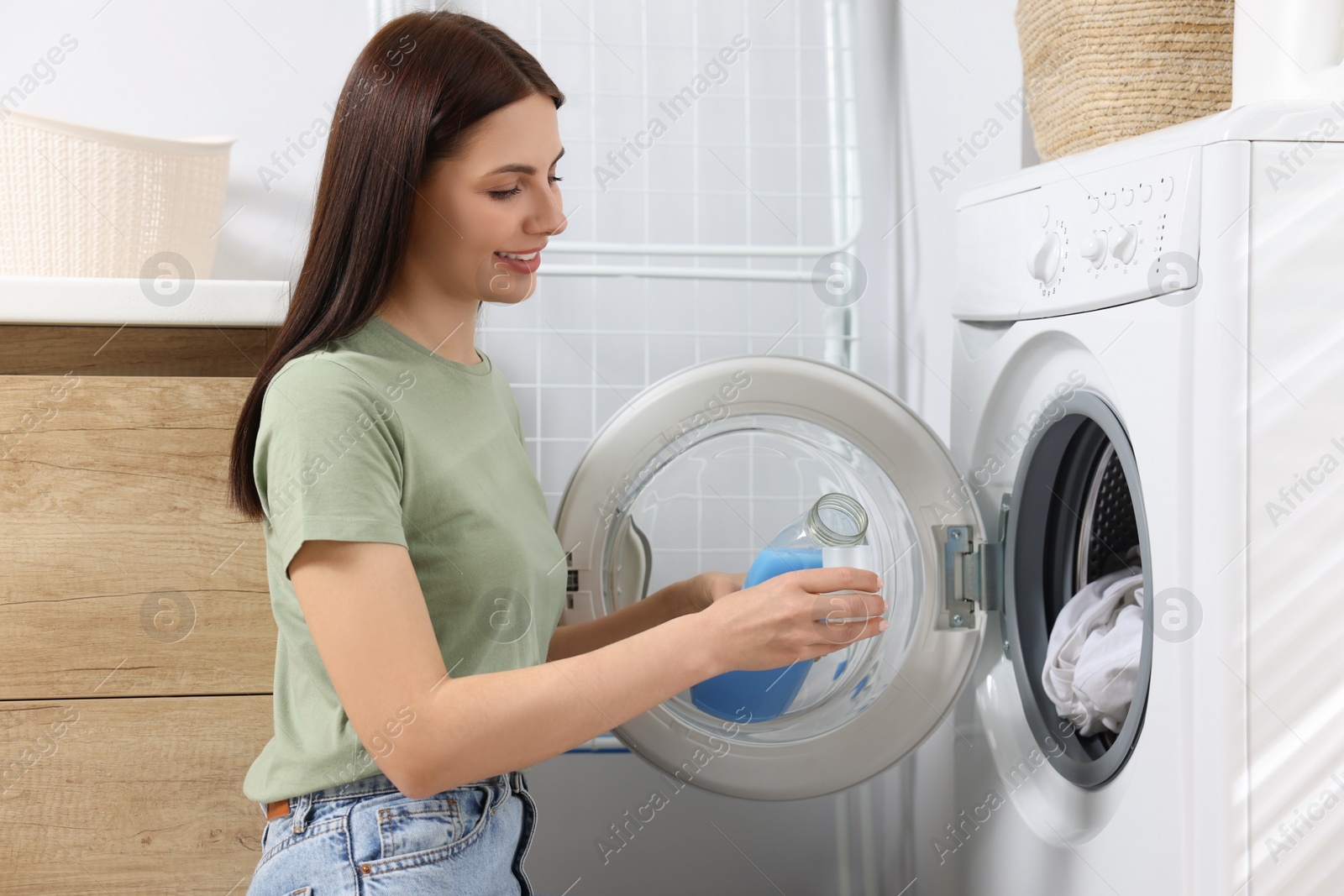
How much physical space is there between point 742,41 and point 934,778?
3.82 ft

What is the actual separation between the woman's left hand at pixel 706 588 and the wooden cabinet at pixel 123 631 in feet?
1.49

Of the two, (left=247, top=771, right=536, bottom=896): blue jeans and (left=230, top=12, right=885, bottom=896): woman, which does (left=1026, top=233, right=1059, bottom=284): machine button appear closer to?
(left=230, top=12, right=885, bottom=896): woman

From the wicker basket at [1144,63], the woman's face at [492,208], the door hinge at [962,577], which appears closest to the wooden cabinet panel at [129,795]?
the woman's face at [492,208]

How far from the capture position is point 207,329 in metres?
1.07

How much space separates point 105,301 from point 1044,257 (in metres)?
0.95

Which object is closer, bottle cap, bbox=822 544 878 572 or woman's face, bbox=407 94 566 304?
woman's face, bbox=407 94 566 304

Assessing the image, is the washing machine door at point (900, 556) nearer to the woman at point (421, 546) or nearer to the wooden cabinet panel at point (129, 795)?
the woman at point (421, 546)

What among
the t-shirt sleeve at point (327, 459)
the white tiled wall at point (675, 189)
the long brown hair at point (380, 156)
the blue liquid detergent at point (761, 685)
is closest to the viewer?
the t-shirt sleeve at point (327, 459)

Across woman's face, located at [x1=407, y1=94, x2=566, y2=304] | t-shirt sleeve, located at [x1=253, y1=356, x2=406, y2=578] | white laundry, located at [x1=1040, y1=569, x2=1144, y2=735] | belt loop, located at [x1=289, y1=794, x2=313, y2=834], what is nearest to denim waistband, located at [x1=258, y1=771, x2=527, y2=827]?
belt loop, located at [x1=289, y1=794, x2=313, y2=834]

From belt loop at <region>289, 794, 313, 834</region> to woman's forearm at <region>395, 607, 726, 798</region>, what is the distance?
131 millimetres

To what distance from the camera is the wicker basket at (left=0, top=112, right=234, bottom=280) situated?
1040 mm

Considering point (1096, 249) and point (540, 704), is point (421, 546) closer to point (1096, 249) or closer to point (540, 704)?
point (540, 704)

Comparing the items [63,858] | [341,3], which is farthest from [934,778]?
[341,3]

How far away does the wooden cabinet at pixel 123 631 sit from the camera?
3.31ft
